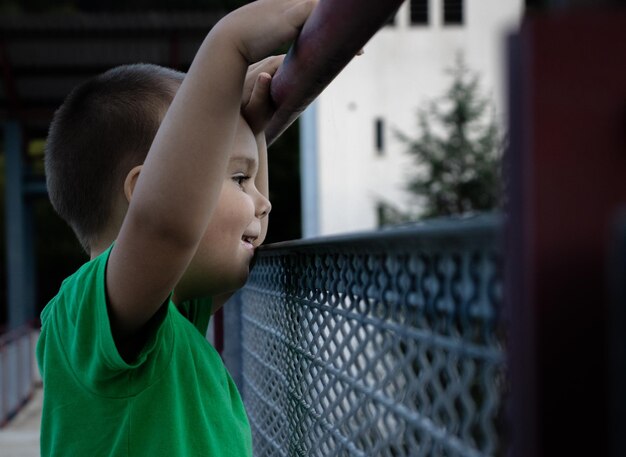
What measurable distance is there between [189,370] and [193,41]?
409 inches

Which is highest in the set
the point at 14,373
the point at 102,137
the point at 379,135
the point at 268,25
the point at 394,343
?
the point at 379,135

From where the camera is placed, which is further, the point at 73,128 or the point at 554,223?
the point at 73,128

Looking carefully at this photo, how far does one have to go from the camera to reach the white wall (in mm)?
20656

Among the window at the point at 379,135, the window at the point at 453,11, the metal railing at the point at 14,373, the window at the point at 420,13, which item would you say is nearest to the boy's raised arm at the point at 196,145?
the metal railing at the point at 14,373

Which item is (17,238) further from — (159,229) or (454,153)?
(159,229)

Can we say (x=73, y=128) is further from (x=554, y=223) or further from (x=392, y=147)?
(x=392, y=147)

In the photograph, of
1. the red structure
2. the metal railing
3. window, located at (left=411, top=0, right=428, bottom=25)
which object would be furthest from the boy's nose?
window, located at (left=411, top=0, right=428, bottom=25)

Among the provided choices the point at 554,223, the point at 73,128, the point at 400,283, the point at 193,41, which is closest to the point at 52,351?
the point at 73,128

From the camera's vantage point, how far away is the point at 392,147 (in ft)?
69.7

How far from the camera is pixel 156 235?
1072 mm

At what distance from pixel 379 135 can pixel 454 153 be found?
8.17 feet

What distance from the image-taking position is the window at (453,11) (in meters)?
22.0

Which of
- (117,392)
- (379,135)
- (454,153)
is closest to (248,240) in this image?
(117,392)

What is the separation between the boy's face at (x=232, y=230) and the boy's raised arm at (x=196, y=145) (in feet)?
0.73
